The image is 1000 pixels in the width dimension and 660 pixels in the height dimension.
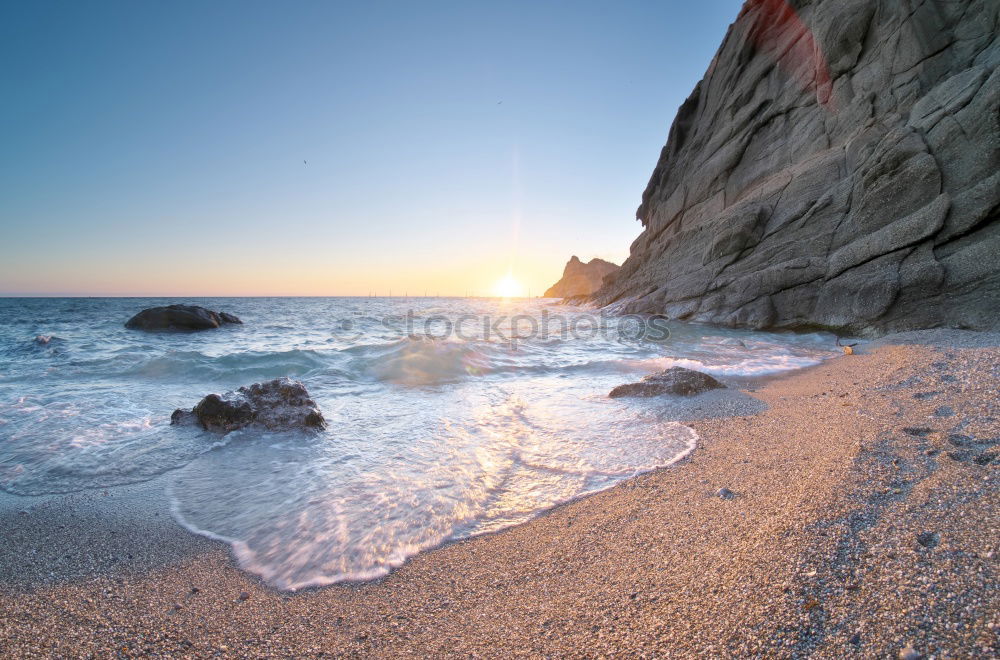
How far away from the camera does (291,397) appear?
20.9ft

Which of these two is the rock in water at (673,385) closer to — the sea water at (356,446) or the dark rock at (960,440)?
the sea water at (356,446)

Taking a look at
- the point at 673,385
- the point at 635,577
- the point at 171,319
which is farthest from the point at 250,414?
the point at 171,319

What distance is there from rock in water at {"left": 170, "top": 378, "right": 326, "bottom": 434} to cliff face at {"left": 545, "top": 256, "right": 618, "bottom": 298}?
75705mm

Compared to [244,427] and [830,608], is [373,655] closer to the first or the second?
[830,608]

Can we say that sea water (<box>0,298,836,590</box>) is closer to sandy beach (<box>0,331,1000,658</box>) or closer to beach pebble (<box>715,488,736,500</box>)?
sandy beach (<box>0,331,1000,658</box>)

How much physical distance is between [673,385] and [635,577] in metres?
5.10

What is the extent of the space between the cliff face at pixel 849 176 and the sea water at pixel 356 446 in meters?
4.14

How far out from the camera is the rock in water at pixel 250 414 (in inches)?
229

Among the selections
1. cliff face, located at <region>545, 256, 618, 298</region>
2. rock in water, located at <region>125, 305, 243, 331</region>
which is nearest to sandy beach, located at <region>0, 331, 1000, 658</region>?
rock in water, located at <region>125, 305, 243, 331</region>

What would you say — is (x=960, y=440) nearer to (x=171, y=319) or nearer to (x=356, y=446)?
(x=356, y=446)


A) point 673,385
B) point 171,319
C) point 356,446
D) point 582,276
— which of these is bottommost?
point 356,446

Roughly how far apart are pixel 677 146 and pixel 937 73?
18.6m

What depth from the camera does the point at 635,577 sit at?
238 cm

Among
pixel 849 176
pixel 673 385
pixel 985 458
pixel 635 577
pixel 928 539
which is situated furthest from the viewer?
pixel 849 176
